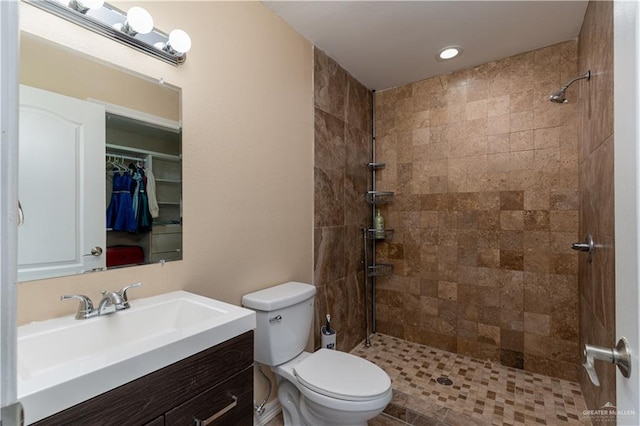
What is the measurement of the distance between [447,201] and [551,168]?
720 millimetres

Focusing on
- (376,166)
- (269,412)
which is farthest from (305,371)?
(376,166)

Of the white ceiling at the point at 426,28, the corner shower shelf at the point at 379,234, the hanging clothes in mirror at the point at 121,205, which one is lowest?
the corner shower shelf at the point at 379,234

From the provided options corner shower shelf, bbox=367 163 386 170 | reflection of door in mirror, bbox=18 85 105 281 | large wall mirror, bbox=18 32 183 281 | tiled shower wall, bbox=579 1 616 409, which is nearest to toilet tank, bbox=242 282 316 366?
large wall mirror, bbox=18 32 183 281

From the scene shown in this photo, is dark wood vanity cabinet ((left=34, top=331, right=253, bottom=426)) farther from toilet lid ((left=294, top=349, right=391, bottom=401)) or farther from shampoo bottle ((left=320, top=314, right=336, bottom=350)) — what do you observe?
shampoo bottle ((left=320, top=314, right=336, bottom=350))

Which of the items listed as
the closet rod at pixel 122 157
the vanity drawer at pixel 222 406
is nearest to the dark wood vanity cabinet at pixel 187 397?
the vanity drawer at pixel 222 406

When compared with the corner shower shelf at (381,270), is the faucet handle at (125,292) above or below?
above

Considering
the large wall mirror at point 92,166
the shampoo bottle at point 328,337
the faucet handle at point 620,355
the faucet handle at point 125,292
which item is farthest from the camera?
the shampoo bottle at point 328,337

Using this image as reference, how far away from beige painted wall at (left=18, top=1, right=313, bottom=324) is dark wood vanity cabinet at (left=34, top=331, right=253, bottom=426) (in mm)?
467

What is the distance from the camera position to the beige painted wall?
1093 millimetres

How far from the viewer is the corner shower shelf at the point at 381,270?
2748mm

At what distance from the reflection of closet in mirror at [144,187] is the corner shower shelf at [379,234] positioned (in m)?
1.79

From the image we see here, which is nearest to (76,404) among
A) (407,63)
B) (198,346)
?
(198,346)

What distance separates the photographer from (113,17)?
1085mm

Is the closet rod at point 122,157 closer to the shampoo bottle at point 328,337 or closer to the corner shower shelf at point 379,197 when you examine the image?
the shampoo bottle at point 328,337
